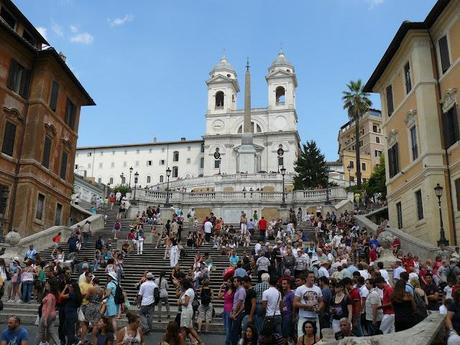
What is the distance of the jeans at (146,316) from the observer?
42.8 feet

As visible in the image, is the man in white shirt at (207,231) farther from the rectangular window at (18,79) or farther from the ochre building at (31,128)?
the rectangular window at (18,79)

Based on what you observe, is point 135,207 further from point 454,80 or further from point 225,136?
point 225,136

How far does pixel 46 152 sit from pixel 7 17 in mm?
8250

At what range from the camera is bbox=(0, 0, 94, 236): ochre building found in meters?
26.6

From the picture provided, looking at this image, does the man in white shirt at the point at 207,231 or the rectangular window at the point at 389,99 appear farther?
the rectangular window at the point at 389,99

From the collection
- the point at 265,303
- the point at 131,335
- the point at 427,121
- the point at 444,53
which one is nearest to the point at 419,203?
the point at 427,121

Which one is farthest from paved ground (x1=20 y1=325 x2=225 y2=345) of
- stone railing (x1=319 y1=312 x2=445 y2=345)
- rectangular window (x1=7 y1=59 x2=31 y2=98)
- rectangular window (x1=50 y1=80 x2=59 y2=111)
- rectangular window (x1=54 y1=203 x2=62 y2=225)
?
rectangular window (x1=50 y1=80 x2=59 y2=111)

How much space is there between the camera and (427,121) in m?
23.6

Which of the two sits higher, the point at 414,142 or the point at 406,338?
the point at 414,142

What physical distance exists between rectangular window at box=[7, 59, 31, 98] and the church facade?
6228 centimetres

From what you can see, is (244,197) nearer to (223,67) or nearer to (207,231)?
(207,231)

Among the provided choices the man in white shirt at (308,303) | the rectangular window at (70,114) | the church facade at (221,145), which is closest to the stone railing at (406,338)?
the man in white shirt at (308,303)

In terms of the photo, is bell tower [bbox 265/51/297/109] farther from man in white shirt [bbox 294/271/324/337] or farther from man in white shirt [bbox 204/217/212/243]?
man in white shirt [bbox 294/271/324/337]

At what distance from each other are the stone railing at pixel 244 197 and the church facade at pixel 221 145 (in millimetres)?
43098
